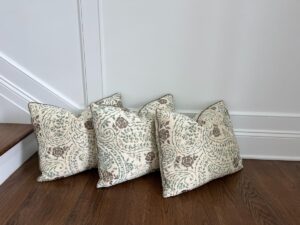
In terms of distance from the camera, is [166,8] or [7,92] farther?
[7,92]

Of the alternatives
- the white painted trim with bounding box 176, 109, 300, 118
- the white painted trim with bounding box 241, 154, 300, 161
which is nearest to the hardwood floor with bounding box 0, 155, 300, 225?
the white painted trim with bounding box 241, 154, 300, 161

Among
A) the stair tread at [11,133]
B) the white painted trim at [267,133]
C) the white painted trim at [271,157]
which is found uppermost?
the stair tread at [11,133]

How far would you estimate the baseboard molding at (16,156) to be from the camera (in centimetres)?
139

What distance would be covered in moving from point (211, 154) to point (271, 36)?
73cm

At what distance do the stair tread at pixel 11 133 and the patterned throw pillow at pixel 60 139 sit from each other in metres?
0.15

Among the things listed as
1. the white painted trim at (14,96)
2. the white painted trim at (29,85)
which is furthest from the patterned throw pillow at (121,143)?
the white painted trim at (14,96)

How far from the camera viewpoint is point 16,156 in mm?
1519

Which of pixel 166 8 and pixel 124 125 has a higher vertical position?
pixel 166 8

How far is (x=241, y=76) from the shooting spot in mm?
1574

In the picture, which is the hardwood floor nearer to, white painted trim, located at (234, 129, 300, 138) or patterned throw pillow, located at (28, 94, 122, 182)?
patterned throw pillow, located at (28, 94, 122, 182)

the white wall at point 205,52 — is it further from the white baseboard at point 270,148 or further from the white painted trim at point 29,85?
the white painted trim at point 29,85

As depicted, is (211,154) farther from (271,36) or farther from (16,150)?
(16,150)

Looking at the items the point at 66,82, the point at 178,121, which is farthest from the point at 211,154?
the point at 66,82

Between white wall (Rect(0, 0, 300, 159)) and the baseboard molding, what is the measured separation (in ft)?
0.74
